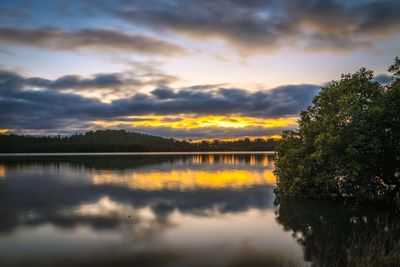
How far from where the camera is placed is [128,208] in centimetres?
2988

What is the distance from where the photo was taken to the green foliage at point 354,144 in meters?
24.5

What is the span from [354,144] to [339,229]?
5.87 m

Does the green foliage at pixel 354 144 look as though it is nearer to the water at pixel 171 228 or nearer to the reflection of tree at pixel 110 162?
the water at pixel 171 228

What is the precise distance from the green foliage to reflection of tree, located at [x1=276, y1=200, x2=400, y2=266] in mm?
1656

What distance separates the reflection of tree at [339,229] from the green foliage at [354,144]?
1.66m

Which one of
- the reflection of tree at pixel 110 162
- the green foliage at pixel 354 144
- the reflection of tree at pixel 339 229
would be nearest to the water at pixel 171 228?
the reflection of tree at pixel 339 229

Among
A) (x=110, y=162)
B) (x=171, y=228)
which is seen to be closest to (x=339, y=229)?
(x=171, y=228)

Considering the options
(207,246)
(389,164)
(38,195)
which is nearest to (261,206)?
(389,164)

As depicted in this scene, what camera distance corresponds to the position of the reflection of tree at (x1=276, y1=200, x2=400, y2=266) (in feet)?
51.4

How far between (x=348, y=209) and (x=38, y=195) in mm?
28921

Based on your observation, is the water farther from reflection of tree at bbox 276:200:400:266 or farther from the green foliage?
the green foliage

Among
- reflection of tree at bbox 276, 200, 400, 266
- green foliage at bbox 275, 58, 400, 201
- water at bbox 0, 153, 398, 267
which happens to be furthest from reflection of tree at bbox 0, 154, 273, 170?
reflection of tree at bbox 276, 200, 400, 266

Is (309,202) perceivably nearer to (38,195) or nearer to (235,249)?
(235,249)

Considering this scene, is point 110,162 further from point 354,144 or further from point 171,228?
point 354,144
